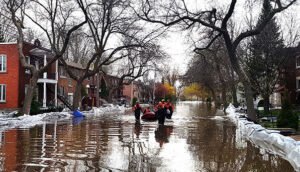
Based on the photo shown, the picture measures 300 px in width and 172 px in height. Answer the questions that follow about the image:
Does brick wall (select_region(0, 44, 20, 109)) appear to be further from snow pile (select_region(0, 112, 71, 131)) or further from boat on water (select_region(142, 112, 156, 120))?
boat on water (select_region(142, 112, 156, 120))

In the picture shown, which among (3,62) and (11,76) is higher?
(3,62)

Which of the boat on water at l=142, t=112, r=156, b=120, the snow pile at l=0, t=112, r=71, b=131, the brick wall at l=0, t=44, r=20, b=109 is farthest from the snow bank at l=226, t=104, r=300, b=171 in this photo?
the brick wall at l=0, t=44, r=20, b=109

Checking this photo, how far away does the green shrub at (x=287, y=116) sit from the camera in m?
13.3

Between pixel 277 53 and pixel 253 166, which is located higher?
pixel 277 53

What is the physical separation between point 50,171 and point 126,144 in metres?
4.05

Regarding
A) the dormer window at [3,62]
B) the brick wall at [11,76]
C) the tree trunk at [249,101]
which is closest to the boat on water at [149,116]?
the tree trunk at [249,101]

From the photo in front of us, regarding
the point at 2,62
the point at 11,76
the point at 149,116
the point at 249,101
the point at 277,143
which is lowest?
the point at 277,143

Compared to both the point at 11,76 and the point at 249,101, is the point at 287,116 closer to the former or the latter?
the point at 249,101

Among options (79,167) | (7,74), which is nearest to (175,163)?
(79,167)

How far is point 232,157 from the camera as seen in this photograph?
7984 mm

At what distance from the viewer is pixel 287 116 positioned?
13531 mm

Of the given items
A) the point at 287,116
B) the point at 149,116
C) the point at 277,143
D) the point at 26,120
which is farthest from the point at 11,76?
the point at 277,143

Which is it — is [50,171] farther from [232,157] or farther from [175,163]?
[232,157]

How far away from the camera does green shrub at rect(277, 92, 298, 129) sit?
13336 mm
